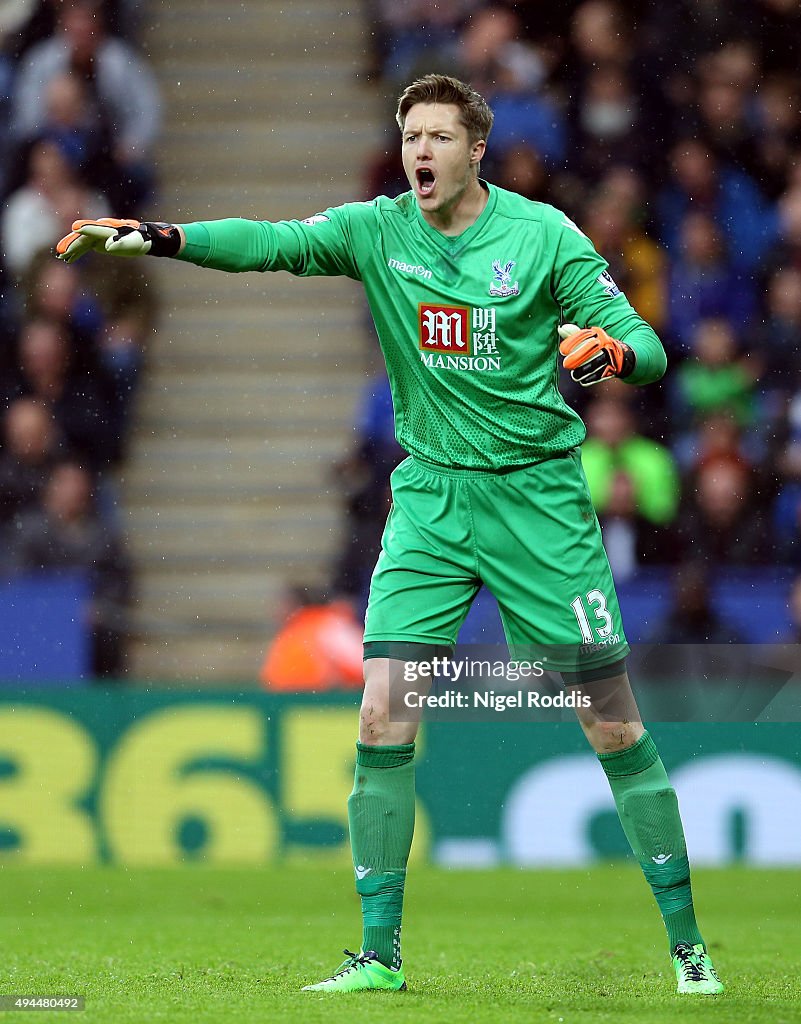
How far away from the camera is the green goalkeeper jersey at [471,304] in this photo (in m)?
4.79

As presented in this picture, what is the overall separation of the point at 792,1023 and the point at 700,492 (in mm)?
5583

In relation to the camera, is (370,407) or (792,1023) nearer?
(792,1023)

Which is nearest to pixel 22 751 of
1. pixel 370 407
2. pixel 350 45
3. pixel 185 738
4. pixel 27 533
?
pixel 185 738

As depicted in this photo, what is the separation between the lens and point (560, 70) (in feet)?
37.4

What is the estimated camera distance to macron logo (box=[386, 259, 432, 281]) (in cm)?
486

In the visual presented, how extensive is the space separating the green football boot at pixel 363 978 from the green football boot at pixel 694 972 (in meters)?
0.73

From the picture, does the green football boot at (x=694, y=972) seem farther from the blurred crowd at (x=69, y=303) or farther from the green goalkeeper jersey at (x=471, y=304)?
the blurred crowd at (x=69, y=303)

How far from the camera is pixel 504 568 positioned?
4.82 m

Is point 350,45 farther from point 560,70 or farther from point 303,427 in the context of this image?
point 303,427

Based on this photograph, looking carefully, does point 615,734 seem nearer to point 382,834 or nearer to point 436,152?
point 382,834

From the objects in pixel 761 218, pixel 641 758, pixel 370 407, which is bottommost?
pixel 641 758

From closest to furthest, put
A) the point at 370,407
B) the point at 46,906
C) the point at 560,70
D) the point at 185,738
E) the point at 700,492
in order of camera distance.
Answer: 1. the point at 46,906
2. the point at 185,738
3. the point at 700,492
4. the point at 370,407
5. the point at 560,70

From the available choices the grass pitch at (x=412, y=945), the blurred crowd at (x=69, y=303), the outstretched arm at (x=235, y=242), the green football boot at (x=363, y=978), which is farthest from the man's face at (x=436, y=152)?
the blurred crowd at (x=69, y=303)

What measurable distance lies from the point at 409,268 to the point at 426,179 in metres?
0.25
